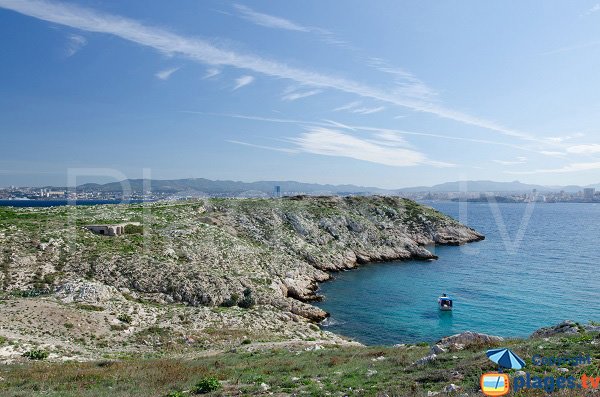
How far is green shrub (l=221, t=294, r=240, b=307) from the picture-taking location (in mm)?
46338

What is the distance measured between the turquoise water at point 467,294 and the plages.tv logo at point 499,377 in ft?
87.8

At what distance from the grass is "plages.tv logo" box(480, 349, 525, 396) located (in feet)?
1.69

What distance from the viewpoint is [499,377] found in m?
14.4

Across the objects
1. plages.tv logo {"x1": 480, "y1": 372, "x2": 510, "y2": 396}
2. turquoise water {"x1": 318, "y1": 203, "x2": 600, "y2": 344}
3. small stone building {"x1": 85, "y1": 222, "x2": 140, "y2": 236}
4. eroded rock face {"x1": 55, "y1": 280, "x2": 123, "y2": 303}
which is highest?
small stone building {"x1": 85, "y1": 222, "x2": 140, "y2": 236}

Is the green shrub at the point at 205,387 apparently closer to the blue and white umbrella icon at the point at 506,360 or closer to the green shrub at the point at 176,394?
the green shrub at the point at 176,394

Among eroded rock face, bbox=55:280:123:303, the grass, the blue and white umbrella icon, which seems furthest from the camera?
eroded rock face, bbox=55:280:123:303

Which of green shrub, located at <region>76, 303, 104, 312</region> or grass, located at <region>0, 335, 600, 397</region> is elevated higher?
grass, located at <region>0, 335, 600, 397</region>

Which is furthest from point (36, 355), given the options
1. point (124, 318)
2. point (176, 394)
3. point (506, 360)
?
point (506, 360)

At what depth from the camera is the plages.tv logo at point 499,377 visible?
43.8 ft

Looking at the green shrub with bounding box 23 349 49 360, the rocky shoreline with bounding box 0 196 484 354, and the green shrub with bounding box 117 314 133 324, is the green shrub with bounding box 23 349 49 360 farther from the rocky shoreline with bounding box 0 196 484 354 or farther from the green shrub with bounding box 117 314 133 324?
the green shrub with bounding box 117 314 133 324

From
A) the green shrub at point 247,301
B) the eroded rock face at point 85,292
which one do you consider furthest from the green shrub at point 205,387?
the green shrub at point 247,301

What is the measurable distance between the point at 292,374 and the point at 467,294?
160 feet

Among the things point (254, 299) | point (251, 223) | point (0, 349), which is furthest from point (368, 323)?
point (251, 223)

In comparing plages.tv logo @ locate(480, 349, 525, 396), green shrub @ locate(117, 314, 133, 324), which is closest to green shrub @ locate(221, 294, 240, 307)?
green shrub @ locate(117, 314, 133, 324)
